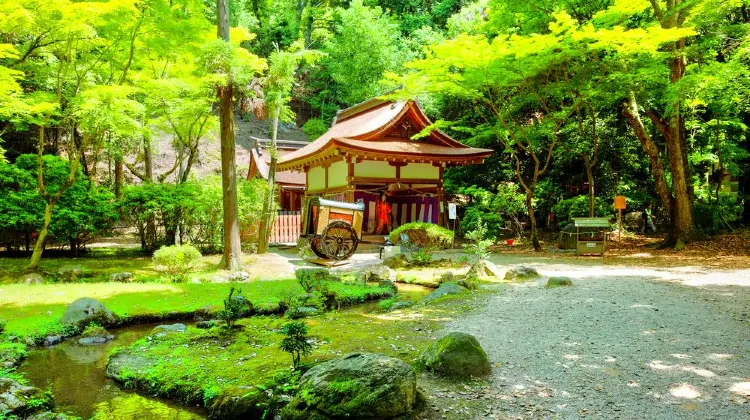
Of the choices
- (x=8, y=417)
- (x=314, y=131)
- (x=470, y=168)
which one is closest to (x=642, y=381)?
(x=8, y=417)

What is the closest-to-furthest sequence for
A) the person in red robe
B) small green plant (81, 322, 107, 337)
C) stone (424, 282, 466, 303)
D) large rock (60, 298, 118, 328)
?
1. small green plant (81, 322, 107, 337)
2. large rock (60, 298, 118, 328)
3. stone (424, 282, 466, 303)
4. the person in red robe

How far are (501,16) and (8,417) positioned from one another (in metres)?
14.9

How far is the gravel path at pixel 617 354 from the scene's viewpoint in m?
2.99

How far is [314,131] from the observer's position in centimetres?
2930

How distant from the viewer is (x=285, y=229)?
17.3m

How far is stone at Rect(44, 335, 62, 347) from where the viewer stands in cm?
522

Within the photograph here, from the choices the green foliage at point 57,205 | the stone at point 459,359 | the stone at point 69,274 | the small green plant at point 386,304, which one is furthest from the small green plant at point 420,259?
the green foliage at point 57,205

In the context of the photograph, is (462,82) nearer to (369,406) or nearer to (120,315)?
(120,315)

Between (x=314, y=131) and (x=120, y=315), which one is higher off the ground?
(x=314, y=131)

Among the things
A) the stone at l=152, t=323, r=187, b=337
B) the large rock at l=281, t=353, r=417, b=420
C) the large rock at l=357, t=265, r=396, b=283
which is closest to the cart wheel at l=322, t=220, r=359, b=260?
the large rock at l=357, t=265, r=396, b=283

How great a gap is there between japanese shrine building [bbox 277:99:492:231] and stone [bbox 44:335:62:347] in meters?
9.97

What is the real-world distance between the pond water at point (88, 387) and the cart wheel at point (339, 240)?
6.46m

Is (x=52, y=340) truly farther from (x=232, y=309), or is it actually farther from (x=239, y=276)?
(x=239, y=276)

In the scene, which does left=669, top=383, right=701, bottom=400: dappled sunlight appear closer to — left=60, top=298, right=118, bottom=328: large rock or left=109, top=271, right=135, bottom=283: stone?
left=60, top=298, right=118, bottom=328: large rock
